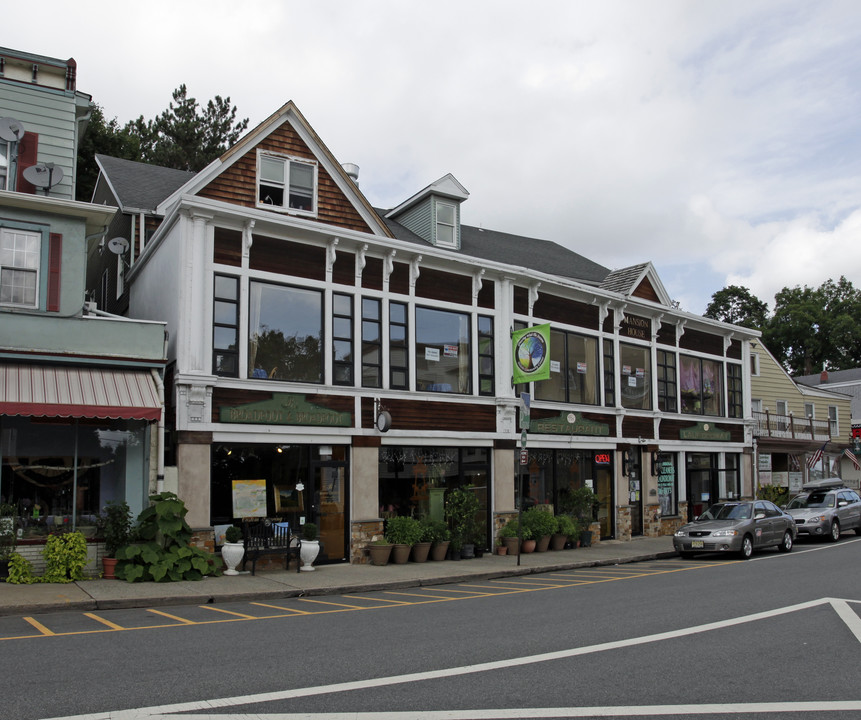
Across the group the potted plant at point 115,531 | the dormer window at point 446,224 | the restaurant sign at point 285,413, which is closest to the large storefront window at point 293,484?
the restaurant sign at point 285,413

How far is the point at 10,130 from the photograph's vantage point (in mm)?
16766

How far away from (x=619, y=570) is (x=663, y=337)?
40.7ft

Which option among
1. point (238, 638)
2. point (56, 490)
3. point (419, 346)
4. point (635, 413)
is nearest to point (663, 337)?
point (635, 413)

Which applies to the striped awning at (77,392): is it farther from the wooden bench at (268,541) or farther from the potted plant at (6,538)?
the wooden bench at (268,541)

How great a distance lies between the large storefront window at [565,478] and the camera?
77.0ft

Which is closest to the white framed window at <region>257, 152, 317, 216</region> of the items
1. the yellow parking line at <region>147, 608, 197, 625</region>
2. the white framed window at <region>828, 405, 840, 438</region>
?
the yellow parking line at <region>147, 608, 197, 625</region>

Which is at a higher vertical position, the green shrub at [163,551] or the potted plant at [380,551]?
the green shrub at [163,551]

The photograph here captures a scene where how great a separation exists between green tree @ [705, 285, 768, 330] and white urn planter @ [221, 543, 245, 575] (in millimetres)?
66808

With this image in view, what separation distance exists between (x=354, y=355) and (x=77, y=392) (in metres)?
6.42

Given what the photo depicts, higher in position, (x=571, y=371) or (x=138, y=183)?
(x=138, y=183)

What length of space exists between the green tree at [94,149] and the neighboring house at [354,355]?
12.5 meters

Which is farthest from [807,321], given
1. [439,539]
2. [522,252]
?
[439,539]

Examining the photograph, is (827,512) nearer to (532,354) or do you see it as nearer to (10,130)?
(532,354)

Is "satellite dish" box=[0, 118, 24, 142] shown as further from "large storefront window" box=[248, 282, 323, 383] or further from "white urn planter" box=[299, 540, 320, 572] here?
"white urn planter" box=[299, 540, 320, 572]
